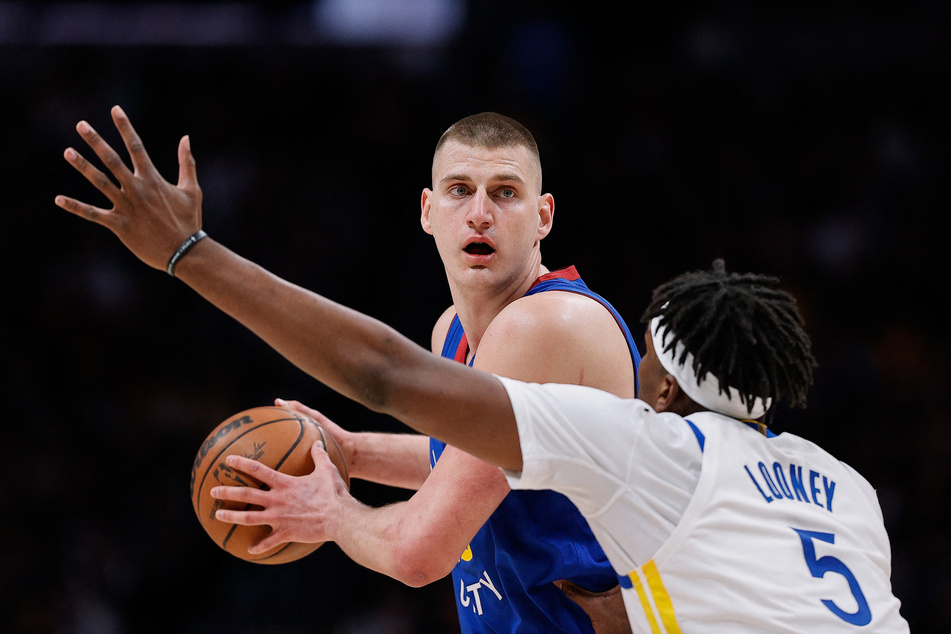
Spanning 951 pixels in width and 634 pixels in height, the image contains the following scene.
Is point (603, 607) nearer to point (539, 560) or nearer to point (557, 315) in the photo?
point (539, 560)

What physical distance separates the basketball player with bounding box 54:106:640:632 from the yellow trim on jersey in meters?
0.61

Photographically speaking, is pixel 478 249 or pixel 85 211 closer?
pixel 85 211

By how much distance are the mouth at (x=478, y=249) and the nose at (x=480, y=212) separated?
3.4 inches

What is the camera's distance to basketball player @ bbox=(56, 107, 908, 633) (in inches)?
71.3

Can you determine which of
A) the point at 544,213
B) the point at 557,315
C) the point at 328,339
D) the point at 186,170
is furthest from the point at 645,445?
the point at 544,213

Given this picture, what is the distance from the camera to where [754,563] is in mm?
1912

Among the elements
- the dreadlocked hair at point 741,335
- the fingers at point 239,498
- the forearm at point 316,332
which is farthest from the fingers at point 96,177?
the dreadlocked hair at point 741,335

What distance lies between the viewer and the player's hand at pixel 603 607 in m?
2.70

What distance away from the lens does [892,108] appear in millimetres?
7816

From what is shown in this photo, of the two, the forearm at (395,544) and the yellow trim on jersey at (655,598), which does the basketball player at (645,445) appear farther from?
the forearm at (395,544)

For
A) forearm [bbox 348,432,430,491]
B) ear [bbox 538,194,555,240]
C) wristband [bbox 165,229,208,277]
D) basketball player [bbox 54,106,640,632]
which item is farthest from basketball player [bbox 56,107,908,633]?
forearm [bbox 348,432,430,491]

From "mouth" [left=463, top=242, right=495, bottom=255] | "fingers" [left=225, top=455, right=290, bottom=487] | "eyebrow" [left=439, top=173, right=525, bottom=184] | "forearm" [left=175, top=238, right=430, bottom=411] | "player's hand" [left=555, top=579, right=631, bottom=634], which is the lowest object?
"player's hand" [left=555, top=579, right=631, bottom=634]

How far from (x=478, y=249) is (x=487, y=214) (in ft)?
0.47

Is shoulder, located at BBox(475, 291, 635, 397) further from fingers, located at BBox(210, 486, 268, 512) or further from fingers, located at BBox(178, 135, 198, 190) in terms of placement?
fingers, located at BBox(178, 135, 198, 190)
